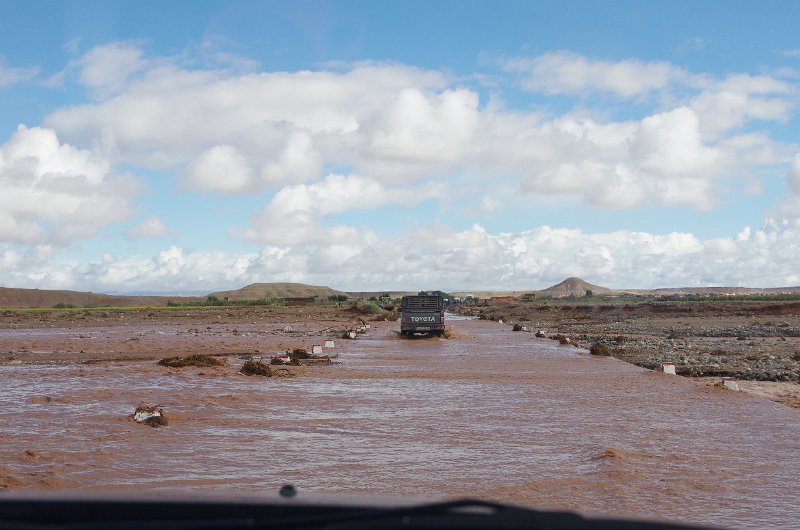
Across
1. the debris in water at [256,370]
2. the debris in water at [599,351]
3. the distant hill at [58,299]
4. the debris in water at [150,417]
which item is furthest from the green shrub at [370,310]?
the debris in water at [150,417]

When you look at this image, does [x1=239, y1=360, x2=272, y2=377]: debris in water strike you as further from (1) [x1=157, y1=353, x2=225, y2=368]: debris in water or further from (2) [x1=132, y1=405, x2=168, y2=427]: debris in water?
(2) [x1=132, y1=405, x2=168, y2=427]: debris in water

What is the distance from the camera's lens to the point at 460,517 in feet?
10.7

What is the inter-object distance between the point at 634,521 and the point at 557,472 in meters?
7.10

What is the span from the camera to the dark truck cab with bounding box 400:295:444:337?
42.7 meters

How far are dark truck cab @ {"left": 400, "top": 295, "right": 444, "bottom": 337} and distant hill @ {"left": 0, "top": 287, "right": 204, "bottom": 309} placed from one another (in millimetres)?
110948

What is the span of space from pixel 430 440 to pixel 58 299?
157247mm

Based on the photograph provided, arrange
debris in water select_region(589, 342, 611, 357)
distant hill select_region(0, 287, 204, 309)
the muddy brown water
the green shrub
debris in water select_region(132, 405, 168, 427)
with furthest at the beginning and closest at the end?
distant hill select_region(0, 287, 204, 309), the green shrub, debris in water select_region(589, 342, 611, 357), debris in water select_region(132, 405, 168, 427), the muddy brown water

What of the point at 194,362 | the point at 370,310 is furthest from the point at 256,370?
the point at 370,310

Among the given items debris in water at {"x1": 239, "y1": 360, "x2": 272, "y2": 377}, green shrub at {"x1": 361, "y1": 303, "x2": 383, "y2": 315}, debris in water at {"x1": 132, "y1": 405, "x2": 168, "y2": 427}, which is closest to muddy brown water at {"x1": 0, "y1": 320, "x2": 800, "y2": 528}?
debris in water at {"x1": 132, "y1": 405, "x2": 168, "y2": 427}

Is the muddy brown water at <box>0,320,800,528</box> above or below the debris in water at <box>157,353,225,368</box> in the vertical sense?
below

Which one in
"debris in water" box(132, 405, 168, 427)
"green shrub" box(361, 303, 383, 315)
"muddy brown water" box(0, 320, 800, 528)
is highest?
"green shrub" box(361, 303, 383, 315)

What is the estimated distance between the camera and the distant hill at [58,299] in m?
145

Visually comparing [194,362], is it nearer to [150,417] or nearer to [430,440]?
[150,417]

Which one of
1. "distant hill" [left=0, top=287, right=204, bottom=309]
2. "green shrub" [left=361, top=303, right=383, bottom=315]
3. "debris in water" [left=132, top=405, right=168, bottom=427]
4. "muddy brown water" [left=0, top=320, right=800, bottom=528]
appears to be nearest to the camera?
"muddy brown water" [left=0, top=320, right=800, bottom=528]
